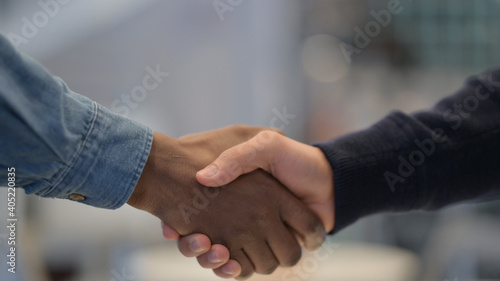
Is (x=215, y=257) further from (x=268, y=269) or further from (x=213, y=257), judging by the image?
(x=268, y=269)

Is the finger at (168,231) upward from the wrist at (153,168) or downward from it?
downward

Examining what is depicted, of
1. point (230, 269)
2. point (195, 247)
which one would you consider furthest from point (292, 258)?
point (195, 247)

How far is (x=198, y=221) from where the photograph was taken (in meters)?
1.19

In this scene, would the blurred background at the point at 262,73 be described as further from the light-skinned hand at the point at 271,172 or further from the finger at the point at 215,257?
the finger at the point at 215,257

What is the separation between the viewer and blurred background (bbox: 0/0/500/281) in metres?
2.48

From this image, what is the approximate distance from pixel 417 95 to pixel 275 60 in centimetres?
101

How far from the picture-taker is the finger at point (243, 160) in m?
1.17

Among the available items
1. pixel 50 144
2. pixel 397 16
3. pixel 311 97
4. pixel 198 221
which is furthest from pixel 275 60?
pixel 50 144

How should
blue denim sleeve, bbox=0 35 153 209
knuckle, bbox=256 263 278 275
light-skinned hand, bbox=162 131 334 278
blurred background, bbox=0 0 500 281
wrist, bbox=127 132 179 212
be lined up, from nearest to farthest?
blue denim sleeve, bbox=0 35 153 209 < wrist, bbox=127 132 179 212 < light-skinned hand, bbox=162 131 334 278 < knuckle, bbox=256 263 278 275 < blurred background, bbox=0 0 500 281

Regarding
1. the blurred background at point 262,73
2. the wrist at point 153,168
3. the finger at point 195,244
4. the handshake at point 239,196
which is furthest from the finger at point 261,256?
the blurred background at point 262,73

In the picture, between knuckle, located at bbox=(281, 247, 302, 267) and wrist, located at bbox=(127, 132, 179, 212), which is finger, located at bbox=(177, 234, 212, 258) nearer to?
wrist, located at bbox=(127, 132, 179, 212)

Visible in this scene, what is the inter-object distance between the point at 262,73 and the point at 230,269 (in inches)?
71.4

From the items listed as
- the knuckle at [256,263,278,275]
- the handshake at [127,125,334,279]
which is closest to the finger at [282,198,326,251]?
the handshake at [127,125,334,279]

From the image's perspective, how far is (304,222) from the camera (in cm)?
133
